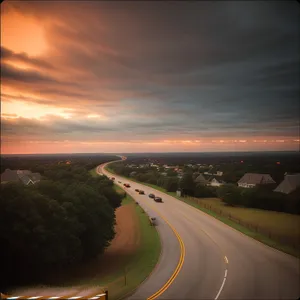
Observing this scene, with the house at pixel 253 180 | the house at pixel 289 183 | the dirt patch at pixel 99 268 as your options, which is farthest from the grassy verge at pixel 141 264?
the house at pixel 289 183

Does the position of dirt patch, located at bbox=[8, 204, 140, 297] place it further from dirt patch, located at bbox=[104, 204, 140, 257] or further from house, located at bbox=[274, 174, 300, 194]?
house, located at bbox=[274, 174, 300, 194]

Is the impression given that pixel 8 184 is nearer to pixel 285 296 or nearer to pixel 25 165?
pixel 25 165

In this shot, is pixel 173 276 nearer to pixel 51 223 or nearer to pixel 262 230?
pixel 51 223

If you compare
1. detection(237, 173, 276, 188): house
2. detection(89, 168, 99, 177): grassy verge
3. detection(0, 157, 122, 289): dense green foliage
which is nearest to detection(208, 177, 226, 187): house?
detection(237, 173, 276, 188): house

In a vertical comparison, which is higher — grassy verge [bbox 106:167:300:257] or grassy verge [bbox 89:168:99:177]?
grassy verge [bbox 89:168:99:177]

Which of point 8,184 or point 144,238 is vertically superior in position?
point 8,184

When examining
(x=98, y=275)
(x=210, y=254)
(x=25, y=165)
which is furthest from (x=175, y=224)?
(x=25, y=165)
